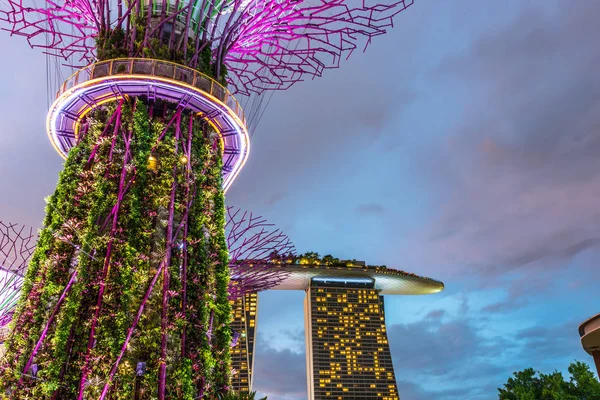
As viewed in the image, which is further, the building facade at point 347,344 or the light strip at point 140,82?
the building facade at point 347,344

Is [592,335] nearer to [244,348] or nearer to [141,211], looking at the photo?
[141,211]

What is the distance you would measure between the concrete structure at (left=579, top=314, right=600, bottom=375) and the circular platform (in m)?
12.7

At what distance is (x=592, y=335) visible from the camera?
6266mm

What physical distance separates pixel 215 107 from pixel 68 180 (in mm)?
5408

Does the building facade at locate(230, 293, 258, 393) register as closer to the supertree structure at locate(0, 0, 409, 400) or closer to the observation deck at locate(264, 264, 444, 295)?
the observation deck at locate(264, 264, 444, 295)

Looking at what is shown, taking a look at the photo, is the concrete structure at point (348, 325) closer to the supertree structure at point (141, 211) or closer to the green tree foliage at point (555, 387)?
the green tree foliage at point (555, 387)

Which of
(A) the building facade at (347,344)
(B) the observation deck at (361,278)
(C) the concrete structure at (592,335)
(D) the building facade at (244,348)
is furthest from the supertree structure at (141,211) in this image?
(A) the building facade at (347,344)

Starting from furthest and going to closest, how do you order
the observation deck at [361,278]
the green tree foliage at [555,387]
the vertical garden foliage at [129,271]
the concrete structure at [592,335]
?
the observation deck at [361,278]
the green tree foliage at [555,387]
the vertical garden foliage at [129,271]
the concrete structure at [592,335]

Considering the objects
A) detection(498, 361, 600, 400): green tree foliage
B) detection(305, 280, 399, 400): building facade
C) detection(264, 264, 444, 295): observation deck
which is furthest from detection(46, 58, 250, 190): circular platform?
detection(305, 280, 399, 400): building facade

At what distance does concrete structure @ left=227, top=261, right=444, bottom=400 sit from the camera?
95.6 metres

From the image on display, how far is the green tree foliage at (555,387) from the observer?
25984 mm

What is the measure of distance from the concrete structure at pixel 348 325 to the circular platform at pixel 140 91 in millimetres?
77636

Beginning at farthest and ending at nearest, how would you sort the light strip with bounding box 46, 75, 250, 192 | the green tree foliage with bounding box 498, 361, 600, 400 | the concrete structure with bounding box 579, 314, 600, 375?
1. the green tree foliage with bounding box 498, 361, 600, 400
2. the light strip with bounding box 46, 75, 250, 192
3. the concrete structure with bounding box 579, 314, 600, 375

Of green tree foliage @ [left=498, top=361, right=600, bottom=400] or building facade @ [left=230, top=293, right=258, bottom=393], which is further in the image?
building facade @ [left=230, top=293, right=258, bottom=393]
